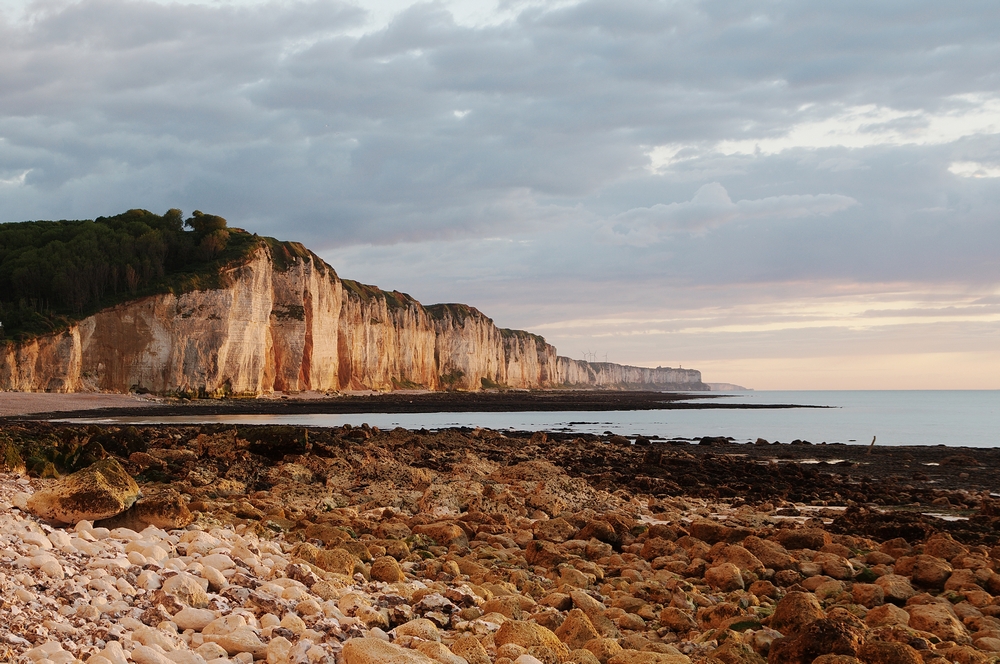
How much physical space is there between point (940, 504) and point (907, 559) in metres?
7.65

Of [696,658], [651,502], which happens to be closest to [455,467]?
[651,502]

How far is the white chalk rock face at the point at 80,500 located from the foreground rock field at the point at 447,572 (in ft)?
0.06

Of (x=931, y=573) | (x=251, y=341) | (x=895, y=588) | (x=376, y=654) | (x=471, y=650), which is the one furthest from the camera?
(x=251, y=341)

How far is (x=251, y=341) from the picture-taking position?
57.8 m

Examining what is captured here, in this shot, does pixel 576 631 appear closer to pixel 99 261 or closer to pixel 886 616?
pixel 886 616

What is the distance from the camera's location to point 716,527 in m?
9.93

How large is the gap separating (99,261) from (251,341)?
12963mm

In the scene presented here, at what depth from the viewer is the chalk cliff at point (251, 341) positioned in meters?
47.9

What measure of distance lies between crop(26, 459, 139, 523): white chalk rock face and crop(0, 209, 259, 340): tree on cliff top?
44.3 metres


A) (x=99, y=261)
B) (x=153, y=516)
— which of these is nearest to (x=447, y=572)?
(x=153, y=516)

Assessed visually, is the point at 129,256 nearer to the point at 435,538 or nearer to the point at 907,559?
the point at 435,538

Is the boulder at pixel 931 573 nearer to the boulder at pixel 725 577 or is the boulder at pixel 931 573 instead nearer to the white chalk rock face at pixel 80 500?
the boulder at pixel 725 577

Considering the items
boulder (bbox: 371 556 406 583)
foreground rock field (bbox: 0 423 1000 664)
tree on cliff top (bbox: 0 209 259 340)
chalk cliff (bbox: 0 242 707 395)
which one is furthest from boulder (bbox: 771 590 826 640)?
tree on cliff top (bbox: 0 209 259 340)

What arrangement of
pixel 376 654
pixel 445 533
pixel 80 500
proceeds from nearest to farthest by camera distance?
1. pixel 376 654
2. pixel 80 500
3. pixel 445 533
